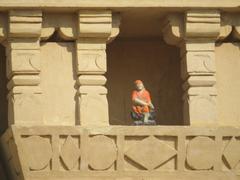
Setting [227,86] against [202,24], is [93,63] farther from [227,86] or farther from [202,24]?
[227,86]

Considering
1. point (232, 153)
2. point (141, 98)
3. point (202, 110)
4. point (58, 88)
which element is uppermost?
point (58, 88)

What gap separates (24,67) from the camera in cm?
1653

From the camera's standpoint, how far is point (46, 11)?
16.6 metres

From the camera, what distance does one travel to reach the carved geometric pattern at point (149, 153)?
16422mm

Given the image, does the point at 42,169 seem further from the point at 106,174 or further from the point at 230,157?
the point at 230,157

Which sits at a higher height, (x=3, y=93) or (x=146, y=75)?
(x=146, y=75)

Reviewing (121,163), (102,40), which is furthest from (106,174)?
(102,40)

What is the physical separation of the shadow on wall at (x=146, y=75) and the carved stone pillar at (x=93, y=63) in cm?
75

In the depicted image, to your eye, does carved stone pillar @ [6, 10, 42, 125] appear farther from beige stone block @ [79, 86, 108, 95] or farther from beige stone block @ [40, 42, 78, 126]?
beige stone block @ [79, 86, 108, 95]

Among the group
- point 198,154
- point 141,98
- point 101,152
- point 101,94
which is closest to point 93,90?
point 101,94

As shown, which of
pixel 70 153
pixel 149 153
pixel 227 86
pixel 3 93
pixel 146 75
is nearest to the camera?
pixel 70 153

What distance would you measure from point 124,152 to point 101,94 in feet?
1.87

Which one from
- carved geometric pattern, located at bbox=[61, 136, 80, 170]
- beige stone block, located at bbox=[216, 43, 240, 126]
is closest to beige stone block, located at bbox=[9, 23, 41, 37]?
carved geometric pattern, located at bbox=[61, 136, 80, 170]
